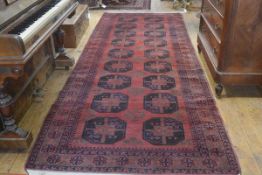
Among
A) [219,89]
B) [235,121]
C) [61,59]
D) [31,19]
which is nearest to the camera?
[31,19]

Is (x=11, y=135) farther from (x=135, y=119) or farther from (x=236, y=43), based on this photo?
(x=236, y=43)

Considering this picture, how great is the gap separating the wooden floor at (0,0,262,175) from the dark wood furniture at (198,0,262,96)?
0.61 feet

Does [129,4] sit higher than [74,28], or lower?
lower

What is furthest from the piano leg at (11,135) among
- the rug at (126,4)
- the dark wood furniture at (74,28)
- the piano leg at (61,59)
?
the rug at (126,4)

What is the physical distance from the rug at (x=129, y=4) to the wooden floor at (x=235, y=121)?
2887 millimetres

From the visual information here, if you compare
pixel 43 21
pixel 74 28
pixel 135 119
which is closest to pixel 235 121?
pixel 135 119

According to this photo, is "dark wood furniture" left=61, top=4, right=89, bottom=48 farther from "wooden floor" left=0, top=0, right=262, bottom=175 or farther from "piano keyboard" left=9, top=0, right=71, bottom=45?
"piano keyboard" left=9, top=0, right=71, bottom=45

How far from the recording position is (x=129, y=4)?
6.08m

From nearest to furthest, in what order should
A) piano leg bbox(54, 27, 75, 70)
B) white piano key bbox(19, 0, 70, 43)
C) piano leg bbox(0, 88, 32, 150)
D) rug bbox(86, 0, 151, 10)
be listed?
white piano key bbox(19, 0, 70, 43)
piano leg bbox(0, 88, 32, 150)
piano leg bbox(54, 27, 75, 70)
rug bbox(86, 0, 151, 10)

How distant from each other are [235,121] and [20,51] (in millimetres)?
1703

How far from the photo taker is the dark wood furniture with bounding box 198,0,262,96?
92.8 inches

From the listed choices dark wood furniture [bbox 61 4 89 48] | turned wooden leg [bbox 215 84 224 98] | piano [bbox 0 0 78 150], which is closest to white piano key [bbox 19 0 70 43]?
piano [bbox 0 0 78 150]

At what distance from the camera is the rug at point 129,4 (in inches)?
231

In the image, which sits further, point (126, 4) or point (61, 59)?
point (126, 4)
